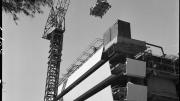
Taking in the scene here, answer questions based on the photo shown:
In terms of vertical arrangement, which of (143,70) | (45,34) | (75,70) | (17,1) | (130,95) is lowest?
(17,1)

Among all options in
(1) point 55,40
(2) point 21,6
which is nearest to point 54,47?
(1) point 55,40

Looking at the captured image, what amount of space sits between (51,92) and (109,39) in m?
24.2

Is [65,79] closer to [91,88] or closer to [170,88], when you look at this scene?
[91,88]

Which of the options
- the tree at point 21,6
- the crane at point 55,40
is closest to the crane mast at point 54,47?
the crane at point 55,40

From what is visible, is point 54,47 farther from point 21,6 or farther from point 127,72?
point 21,6

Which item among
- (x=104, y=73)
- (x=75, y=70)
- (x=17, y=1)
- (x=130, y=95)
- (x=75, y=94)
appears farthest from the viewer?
(x=75, y=70)

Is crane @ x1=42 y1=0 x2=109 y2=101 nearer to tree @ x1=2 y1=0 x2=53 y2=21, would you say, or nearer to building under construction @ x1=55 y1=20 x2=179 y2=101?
building under construction @ x1=55 y1=20 x2=179 y2=101

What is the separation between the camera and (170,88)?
83438mm

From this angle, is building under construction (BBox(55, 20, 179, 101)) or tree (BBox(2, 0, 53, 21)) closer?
tree (BBox(2, 0, 53, 21))

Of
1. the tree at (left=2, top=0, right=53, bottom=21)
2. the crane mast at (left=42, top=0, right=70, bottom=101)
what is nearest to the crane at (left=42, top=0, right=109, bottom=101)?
the crane mast at (left=42, top=0, right=70, bottom=101)

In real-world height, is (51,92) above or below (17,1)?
above

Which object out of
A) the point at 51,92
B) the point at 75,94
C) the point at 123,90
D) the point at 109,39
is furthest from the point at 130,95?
the point at 51,92

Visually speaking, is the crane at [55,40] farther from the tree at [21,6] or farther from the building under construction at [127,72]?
the tree at [21,6]

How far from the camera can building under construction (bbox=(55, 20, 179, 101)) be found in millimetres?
77688
